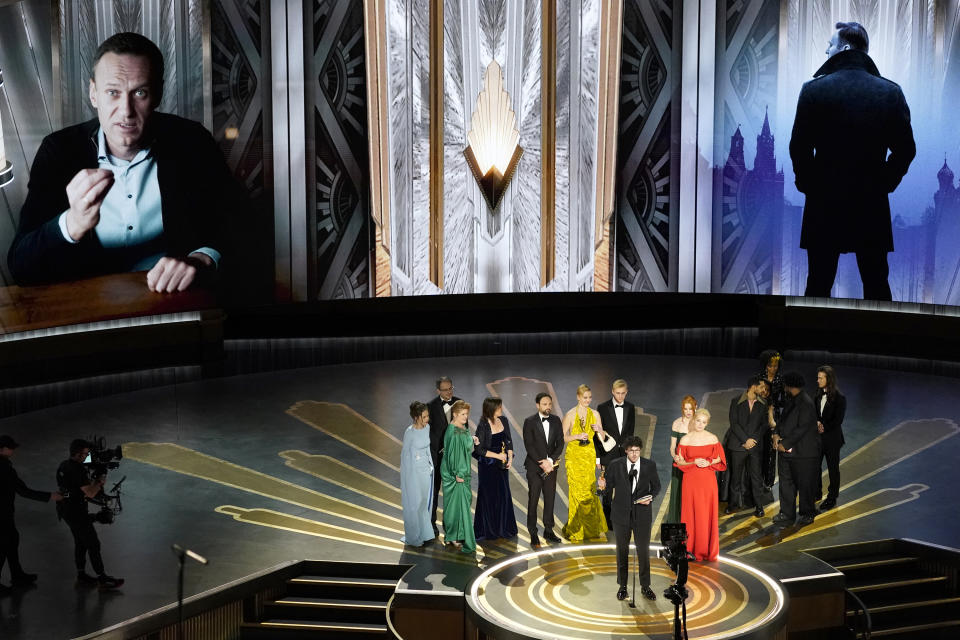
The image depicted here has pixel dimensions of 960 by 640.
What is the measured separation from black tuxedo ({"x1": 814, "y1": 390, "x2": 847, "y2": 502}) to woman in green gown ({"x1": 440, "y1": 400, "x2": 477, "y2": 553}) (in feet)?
10.3

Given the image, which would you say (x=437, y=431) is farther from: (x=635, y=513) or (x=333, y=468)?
(x=333, y=468)

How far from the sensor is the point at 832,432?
1068cm

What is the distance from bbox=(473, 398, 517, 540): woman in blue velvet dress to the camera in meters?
9.73

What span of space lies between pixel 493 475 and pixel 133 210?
731 cm

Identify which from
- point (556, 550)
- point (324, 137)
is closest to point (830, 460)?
point (556, 550)

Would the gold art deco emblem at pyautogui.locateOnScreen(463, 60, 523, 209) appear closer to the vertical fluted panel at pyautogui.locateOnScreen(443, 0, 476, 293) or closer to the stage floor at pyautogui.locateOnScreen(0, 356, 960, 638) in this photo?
the vertical fluted panel at pyautogui.locateOnScreen(443, 0, 476, 293)

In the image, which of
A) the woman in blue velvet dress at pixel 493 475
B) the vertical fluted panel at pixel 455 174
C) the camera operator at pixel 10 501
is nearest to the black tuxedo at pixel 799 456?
the woman in blue velvet dress at pixel 493 475

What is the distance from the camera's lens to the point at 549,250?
17.7 m

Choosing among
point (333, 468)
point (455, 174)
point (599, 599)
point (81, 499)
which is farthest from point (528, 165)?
point (81, 499)

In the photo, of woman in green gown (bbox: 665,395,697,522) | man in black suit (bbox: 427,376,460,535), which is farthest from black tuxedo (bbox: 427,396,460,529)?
woman in green gown (bbox: 665,395,697,522)

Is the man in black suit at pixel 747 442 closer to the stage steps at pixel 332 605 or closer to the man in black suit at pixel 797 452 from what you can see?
the man in black suit at pixel 797 452

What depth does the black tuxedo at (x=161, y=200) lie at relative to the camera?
13.9m

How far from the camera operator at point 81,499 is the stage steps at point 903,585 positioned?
558 centimetres

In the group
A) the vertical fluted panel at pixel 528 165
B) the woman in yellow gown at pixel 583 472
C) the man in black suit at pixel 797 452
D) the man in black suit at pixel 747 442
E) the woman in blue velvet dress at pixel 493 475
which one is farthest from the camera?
the vertical fluted panel at pixel 528 165
